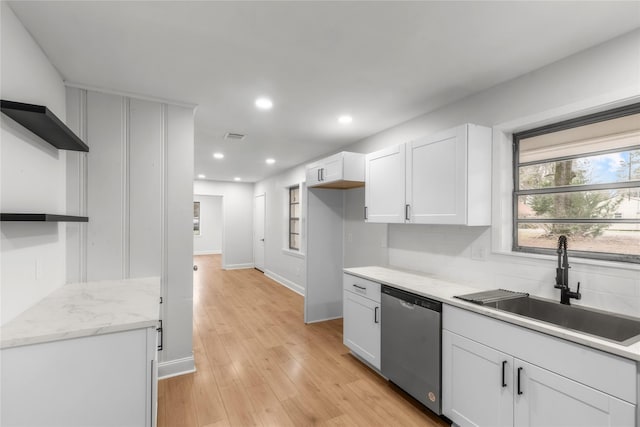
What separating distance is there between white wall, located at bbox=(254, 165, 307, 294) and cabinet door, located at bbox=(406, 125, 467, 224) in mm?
3070

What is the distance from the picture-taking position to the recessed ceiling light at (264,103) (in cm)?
283

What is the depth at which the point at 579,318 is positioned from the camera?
1.87m

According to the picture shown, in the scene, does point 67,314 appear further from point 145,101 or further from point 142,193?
point 145,101

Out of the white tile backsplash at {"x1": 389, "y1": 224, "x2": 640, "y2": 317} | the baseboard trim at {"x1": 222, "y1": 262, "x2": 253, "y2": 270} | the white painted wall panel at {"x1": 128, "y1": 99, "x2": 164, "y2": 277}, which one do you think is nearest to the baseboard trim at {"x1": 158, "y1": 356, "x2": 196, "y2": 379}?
the white painted wall panel at {"x1": 128, "y1": 99, "x2": 164, "y2": 277}

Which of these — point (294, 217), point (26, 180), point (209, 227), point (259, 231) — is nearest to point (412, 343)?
point (26, 180)

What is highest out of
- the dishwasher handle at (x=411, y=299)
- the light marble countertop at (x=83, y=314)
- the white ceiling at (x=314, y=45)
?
the white ceiling at (x=314, y=45)

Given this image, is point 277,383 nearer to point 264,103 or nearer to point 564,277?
point 564,277

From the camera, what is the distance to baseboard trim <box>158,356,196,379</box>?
2752 mm

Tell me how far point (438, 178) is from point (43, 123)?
107 inches

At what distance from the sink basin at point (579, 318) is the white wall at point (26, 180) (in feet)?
9.24

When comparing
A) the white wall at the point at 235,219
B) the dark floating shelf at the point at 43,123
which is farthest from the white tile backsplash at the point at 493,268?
the white wall at the point at 235,219

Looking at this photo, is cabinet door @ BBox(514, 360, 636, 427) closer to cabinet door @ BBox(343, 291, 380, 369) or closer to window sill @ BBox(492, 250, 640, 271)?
window sill @ BBox(492, 250, 640, 271)

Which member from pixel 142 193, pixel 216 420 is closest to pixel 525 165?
pixel 216 420

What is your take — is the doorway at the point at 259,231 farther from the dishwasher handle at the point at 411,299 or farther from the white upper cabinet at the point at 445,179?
the dishwasher handle at the point at 411,299
